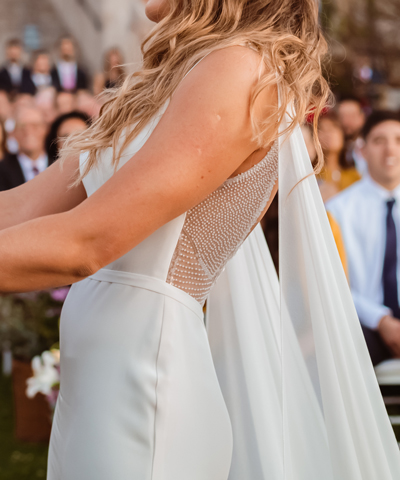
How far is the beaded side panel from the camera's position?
42.4 inches

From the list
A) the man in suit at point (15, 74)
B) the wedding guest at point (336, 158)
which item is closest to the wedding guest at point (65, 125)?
the wedding guest at point (336, 158)

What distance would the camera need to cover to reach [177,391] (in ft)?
3.43

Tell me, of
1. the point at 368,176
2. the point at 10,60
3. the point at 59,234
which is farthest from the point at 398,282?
the point at 10,60

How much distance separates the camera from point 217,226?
1.11 metres

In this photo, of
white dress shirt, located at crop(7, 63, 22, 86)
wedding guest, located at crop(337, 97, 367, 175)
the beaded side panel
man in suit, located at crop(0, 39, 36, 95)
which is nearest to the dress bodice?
the beaded side panel

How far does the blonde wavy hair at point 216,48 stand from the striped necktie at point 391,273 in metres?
2.68

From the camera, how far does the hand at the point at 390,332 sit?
→ 345cm

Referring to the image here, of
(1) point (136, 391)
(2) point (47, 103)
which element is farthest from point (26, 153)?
(1) point (136, 391)

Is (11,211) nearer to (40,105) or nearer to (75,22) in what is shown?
(40,105)

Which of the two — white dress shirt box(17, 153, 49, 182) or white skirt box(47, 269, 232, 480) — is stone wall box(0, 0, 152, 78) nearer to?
white dress shirt box(17, 153, 49, 182)

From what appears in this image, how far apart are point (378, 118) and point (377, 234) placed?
0.87 metres

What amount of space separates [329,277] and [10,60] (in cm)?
827

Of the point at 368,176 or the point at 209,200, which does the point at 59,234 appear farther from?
the point at 368,176

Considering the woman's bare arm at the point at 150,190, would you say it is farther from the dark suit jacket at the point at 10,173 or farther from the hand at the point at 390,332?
the dark suit jacket at the point at 10,173
